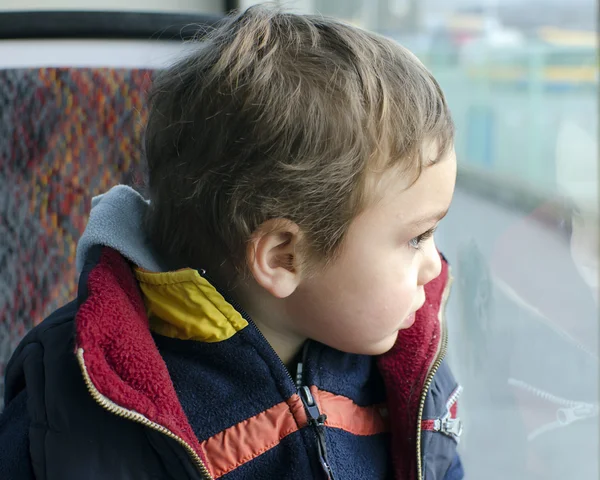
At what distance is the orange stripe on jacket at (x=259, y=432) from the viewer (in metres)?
0.74

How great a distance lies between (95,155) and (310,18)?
378 millimetres

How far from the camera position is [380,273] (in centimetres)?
74

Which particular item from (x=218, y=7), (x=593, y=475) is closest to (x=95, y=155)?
(x=218, y=7)

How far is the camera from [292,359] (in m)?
0.84

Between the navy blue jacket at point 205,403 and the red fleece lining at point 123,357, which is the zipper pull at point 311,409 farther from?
the red fleece lining at point 123,357

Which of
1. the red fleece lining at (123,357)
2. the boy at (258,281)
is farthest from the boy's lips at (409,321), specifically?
the red fleece lining at (123,357)

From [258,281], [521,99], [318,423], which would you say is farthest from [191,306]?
[521,99]

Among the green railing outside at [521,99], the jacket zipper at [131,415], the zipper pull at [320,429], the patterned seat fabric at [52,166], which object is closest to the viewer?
the jacket zipper at [131,415]

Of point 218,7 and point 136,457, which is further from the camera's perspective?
point 218,7

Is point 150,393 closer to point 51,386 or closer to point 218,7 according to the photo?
point 51,386

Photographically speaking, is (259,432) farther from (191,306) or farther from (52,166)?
(52,166)

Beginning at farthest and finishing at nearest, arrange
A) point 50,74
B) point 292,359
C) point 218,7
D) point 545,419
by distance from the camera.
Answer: point 218,7 → point 545,419 → point 50,74 → point 292,359

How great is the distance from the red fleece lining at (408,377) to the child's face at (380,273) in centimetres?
6

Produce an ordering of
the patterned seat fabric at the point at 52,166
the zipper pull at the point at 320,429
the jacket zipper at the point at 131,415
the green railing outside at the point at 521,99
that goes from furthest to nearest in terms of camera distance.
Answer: the green railing outside at the point at 521,99 < the patterned seat fabric at the point at 52,166 < the zipper pull at the point at 320,429 < the jacket zipper at the point at 131,415
